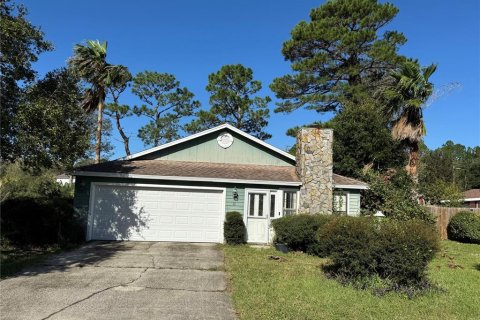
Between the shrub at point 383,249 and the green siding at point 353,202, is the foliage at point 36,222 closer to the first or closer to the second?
the shrub at point 383,249

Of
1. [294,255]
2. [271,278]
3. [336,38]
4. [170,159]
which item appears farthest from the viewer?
[336,38]

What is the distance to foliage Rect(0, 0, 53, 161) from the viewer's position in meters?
9.15

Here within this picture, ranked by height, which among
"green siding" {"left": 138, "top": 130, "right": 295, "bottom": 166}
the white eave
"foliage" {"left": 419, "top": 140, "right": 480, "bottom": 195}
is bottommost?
the white eave

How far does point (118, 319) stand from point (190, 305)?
1.23m

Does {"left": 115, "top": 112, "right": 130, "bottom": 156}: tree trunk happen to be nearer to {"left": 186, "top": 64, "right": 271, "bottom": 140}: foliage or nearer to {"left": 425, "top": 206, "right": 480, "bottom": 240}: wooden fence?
{"left": 186, "top": 64, "right": 271, "bottom": 140}: foliage

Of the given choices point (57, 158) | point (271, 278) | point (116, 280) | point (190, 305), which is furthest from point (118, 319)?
point (57, 158)

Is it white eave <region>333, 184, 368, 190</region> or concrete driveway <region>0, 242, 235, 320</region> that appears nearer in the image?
concrete driveway <region>0, 242, 235, 320</region>

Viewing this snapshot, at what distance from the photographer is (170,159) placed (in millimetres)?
16656

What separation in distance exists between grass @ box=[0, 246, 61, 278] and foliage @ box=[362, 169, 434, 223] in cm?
1242

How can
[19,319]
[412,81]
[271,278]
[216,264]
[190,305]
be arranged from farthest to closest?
[412,81], [216,264], [271,278], [190,305], [19,319]

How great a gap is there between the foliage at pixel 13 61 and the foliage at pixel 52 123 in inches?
8.0

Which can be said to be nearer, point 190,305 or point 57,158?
point 190,305

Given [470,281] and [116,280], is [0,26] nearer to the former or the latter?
[116,280]

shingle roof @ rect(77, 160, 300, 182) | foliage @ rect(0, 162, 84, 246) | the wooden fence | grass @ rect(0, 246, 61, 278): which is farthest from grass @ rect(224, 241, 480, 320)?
the wooden fence
